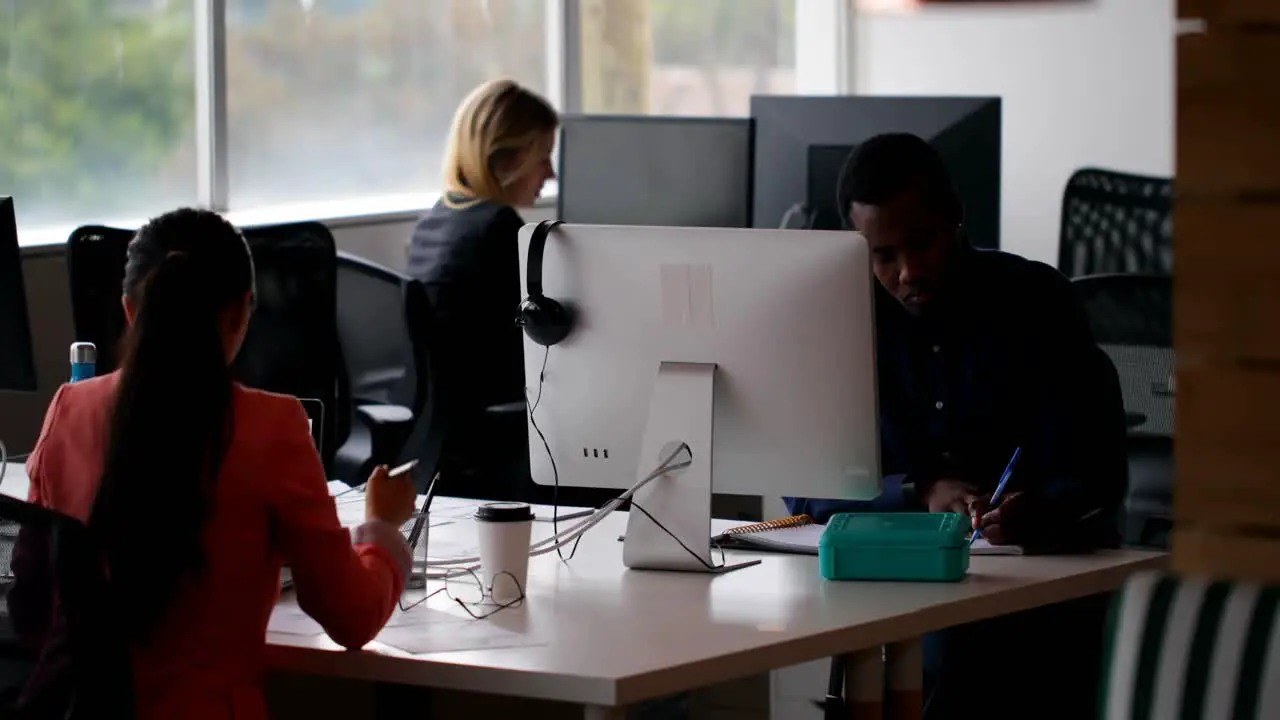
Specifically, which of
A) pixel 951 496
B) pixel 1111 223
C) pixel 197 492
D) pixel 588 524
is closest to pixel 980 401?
pixel 951 496

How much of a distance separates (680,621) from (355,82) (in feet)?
12.3

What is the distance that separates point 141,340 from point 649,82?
16.8 ft

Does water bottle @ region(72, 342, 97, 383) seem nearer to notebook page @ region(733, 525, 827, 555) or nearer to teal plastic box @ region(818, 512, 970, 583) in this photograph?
notebook page @ region(733, 525, 827, 555)

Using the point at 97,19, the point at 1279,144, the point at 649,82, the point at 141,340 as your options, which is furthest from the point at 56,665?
the point at 649,82

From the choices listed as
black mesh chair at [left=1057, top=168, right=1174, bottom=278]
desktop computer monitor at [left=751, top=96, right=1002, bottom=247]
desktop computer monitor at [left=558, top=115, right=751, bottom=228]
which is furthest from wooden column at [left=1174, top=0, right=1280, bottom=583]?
black mesh chair at [left=1057, top=168, right=1174, bottom=278]

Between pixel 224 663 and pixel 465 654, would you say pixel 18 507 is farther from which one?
pixel 465 654

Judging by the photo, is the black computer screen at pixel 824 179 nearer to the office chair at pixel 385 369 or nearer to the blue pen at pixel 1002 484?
the office chair at pixel 385 369

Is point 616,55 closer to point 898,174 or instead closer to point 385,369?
point 385,369

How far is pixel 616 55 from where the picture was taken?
667cm

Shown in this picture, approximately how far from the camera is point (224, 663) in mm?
1949

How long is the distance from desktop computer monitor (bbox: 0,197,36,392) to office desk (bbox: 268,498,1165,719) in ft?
2.80

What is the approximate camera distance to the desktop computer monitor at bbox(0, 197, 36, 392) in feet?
9.46

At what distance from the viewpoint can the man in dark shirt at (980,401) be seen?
8.64 ft

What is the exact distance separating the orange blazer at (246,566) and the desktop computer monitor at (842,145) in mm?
2397
